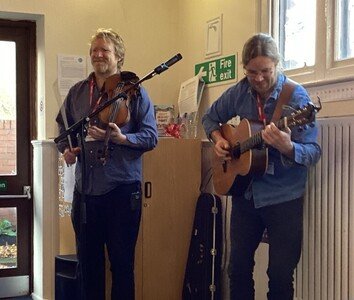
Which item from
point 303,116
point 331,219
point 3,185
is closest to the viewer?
point 303,116

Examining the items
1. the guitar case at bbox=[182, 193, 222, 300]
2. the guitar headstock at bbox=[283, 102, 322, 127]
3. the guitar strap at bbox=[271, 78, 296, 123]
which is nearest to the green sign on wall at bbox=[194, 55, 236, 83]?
the guitar case at bbox=[182, 193, 222, 300]

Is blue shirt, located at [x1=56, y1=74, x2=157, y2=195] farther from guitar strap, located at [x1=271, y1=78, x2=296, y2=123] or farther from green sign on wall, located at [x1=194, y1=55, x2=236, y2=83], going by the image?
green sign on wall, located at [x1=194, y1=55, x2=236, y2=83]

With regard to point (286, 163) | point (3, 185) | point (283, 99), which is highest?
point (283, 99)

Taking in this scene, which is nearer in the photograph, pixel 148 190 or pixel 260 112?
pixel 260 112

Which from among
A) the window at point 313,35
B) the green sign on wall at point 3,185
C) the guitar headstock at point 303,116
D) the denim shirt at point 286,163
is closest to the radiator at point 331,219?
the denim shirt at point 286,163

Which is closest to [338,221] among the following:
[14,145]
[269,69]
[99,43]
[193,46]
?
[269,69]

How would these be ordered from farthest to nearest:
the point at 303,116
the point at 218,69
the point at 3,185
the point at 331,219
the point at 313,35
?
1. the point at 3,185
2. the point at 218,69
3. the point at 313,35
4. the point at 331,219
5. the point at 303,116

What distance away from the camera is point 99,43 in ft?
7.89

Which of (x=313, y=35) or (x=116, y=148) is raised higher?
(x=313, y=35)

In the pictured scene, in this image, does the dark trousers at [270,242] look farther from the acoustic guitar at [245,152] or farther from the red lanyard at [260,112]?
the red lanyard at [260,112]

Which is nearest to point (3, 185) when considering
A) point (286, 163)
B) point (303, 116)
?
point (286, 163)

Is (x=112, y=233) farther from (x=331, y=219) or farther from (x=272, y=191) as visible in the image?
(x=331, y=219)

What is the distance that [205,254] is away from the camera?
10.1 ft

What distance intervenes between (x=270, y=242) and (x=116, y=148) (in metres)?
0.76
